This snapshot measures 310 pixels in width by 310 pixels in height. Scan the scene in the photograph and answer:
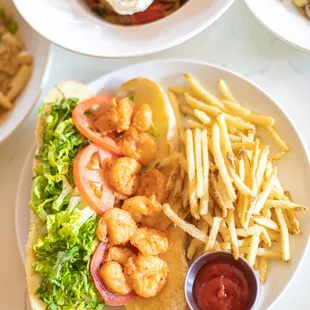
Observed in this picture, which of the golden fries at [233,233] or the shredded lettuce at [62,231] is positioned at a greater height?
the golden fries at [233,233]

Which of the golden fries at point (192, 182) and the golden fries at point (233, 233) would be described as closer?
the golden fries at point (233, 233)

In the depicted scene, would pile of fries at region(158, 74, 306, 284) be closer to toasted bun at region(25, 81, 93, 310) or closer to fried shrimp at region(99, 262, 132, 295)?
fried shrimp at region(99, 262, 132, 295)

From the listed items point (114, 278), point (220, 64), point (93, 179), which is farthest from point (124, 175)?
point (220, 64)

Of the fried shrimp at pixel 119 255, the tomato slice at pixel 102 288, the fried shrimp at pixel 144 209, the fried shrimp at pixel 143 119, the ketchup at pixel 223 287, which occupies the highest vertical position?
the fried shrimp at pixel 143 119

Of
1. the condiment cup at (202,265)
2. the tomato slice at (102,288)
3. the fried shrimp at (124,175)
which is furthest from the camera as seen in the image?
the fried shrimp at (124,175)

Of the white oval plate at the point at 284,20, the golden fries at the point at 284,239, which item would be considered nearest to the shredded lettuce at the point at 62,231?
the golden fries at the point at 284,239

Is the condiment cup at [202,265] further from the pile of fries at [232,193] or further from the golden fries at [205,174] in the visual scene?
the golden fries at [205,174]

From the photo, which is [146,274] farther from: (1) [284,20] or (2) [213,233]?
(1) [284,20]
